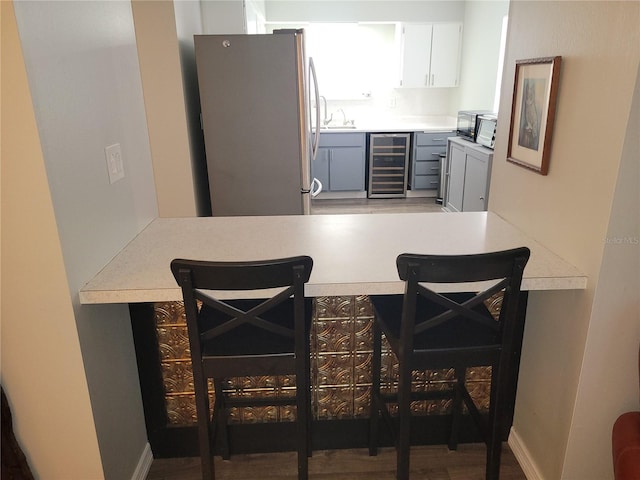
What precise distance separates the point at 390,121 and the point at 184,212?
3944mm

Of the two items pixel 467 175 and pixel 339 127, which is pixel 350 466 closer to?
pixel 467 175

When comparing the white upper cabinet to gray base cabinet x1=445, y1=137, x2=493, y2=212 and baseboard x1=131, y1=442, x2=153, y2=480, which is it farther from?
baseboard x1=131, y1=442, x2=153, y2=480

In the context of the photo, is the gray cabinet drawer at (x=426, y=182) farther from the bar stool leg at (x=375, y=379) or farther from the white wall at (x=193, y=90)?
the bar stool leg at (x=375, y=379)

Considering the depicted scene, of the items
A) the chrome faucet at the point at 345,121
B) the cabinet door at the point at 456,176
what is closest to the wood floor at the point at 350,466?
the cabinet door at the point at 456,176

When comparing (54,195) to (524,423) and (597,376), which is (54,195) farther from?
(524,423)

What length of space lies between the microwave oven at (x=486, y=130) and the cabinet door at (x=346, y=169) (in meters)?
1.57

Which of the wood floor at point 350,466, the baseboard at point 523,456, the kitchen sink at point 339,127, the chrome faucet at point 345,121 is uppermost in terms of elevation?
the chrome faucet at point 345,121

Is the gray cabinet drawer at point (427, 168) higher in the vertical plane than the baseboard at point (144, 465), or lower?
higher

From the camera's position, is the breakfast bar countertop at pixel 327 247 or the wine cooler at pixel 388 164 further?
the wine cooler at pixel 388 164

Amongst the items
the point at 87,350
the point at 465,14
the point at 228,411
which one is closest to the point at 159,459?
the point at 228,411

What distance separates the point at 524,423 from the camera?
1835 mm

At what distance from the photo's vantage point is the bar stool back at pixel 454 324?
119 cm

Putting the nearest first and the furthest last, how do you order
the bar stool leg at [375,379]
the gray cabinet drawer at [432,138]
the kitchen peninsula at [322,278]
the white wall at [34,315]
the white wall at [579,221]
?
the white wall at [34,315] < the white wall at [579,221] < the kitchen peninsula at [322,278] < the bar stool leg at [375,379] < the gray cabinet drawer at [432,138]

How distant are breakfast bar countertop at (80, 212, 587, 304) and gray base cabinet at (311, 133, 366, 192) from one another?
3.66m
